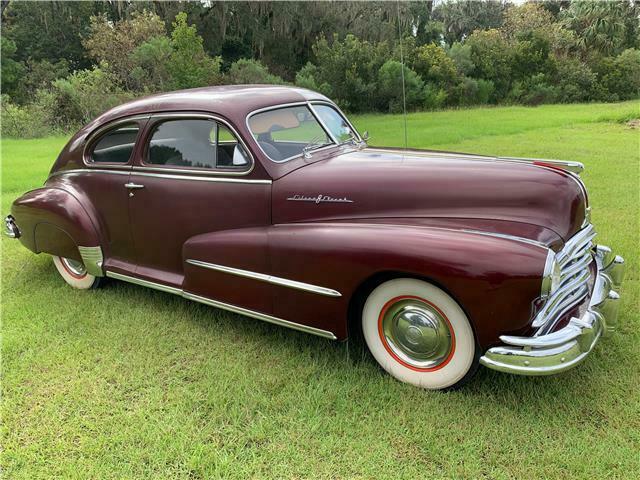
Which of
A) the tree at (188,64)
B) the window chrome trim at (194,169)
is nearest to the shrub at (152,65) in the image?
the tree at (188,64)

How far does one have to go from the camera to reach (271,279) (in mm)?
3035

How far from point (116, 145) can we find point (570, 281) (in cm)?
359

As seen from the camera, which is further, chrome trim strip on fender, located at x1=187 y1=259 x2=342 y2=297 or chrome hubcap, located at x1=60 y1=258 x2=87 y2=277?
chrome hubcap, located at x1=60 y1=258 x2=87 y2=277

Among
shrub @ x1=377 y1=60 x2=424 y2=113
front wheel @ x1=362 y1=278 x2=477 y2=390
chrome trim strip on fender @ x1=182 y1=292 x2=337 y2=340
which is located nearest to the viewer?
front wheel @ x1=362 y1=278 x2=477 y2=390

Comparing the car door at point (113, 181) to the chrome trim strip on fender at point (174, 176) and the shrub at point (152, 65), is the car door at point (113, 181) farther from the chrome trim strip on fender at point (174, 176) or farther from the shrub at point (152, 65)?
the shrub at point (152, 65)

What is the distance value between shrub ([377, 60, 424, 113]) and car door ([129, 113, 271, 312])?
1922 centimetres

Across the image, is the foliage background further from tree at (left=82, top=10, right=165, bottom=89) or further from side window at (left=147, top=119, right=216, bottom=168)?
side window at (left=147, top=119, right=216, bottom=168)

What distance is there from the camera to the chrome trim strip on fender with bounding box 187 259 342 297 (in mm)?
2832

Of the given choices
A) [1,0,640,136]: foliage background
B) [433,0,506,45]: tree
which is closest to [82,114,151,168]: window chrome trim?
[1,0,640,136]: foliage background

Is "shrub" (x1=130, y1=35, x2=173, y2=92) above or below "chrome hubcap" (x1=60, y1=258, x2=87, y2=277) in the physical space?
above

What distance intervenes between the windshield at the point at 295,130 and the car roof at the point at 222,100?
0.09 metres

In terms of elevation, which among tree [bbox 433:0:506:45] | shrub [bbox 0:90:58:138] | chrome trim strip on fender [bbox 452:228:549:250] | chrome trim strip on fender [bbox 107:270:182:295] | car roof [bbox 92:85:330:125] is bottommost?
shrub [bbox 0:90:58:138]

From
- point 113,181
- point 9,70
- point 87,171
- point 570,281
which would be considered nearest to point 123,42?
point 9,70

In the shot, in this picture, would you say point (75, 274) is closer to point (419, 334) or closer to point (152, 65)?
point (419, 334)
